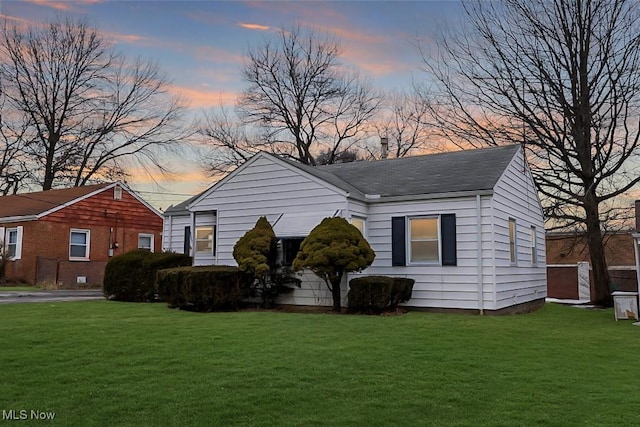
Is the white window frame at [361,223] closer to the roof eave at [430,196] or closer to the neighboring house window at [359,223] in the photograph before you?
the neighboring house window at [359,223]

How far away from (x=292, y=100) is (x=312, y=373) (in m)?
32.0

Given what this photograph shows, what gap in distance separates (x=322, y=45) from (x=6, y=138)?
21.7m

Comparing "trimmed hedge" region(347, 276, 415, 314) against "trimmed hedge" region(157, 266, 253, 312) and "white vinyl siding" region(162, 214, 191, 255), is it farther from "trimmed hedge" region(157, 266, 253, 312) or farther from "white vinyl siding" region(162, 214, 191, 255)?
"white vinyl siding" region(162, 214, 191, 255)

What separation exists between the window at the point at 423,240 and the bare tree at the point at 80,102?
1070 inches

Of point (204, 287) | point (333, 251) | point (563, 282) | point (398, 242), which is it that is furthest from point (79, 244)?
point (563, 282)

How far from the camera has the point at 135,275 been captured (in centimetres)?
1531

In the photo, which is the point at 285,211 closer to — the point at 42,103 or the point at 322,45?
the point at 322,45

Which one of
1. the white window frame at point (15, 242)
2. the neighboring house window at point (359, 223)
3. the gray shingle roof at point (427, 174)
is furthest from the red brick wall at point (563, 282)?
the white window frame at point (15, 242)

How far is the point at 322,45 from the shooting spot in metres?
35.8

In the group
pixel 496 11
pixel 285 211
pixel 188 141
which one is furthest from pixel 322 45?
pixel 285 211

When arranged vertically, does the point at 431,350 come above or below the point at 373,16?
below

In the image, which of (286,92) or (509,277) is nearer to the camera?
(509,277)

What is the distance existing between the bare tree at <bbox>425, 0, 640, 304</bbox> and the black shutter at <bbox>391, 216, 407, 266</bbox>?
6838mm

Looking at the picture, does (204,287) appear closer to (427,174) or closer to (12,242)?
(427,174)
